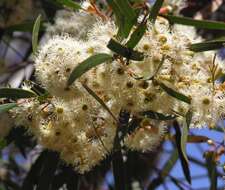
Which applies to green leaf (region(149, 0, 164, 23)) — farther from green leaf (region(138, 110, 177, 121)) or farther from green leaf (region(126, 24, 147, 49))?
green leaf (region(138, 110, 177, 121))

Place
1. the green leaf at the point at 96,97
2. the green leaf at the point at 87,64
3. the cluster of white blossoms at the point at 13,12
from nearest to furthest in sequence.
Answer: the green leaf at the point at 87,64, the green leaf at the point at 96,97, the cluster of white blossoms at the point at 13,12

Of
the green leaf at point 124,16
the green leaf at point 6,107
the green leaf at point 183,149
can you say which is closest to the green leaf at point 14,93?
the green leaf at point 6,107

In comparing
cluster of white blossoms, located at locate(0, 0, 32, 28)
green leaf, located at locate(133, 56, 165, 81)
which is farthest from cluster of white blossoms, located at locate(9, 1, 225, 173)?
cluster of white blossoms, located at locate(0, 0, 32, 28)

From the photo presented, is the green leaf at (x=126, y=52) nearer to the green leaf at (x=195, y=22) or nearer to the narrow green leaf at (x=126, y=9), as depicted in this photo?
the narrow green leaf at (x=126, y=9)

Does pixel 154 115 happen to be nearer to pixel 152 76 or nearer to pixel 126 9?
pixel 152 76

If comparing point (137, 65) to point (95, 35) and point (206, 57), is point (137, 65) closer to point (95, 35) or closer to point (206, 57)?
point (95, 35)

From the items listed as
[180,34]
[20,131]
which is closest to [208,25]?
Result: [180,34]

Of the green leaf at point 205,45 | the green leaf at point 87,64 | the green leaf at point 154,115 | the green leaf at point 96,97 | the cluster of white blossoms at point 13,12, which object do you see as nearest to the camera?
the green leaf at point 87,64
